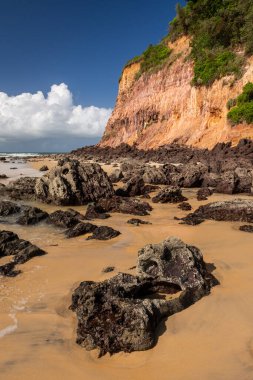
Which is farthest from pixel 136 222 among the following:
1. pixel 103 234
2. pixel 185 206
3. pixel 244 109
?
pixel 244 109

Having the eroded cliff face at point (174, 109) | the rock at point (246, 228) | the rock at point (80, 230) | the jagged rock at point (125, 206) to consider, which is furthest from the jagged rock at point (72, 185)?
the eroded cliff face at point (174, 109)

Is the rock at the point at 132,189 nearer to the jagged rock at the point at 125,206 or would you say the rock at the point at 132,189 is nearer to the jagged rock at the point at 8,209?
the jagged rock at the point at 125,206

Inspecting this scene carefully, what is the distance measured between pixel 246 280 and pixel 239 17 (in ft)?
109

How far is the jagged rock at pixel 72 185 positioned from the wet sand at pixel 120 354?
4.87m

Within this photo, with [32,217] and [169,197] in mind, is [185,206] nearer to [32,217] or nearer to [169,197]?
[169,197]

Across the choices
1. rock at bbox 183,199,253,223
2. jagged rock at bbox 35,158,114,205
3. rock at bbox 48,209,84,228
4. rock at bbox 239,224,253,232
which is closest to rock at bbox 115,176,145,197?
jagged rock at bbox 35,158,114,205

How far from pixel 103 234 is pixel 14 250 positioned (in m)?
1.88

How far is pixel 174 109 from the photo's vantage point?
122 feet

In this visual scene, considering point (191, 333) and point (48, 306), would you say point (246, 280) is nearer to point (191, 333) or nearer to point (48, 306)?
point (191, 333)

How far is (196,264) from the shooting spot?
4480 mm

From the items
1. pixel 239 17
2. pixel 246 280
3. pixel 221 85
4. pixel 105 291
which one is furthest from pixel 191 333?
pixel 239 17

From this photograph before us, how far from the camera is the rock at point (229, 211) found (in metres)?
7.77

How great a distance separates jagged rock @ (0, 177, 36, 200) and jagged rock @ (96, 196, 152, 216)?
3.31 meters

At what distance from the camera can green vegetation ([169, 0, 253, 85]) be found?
29766 mm
